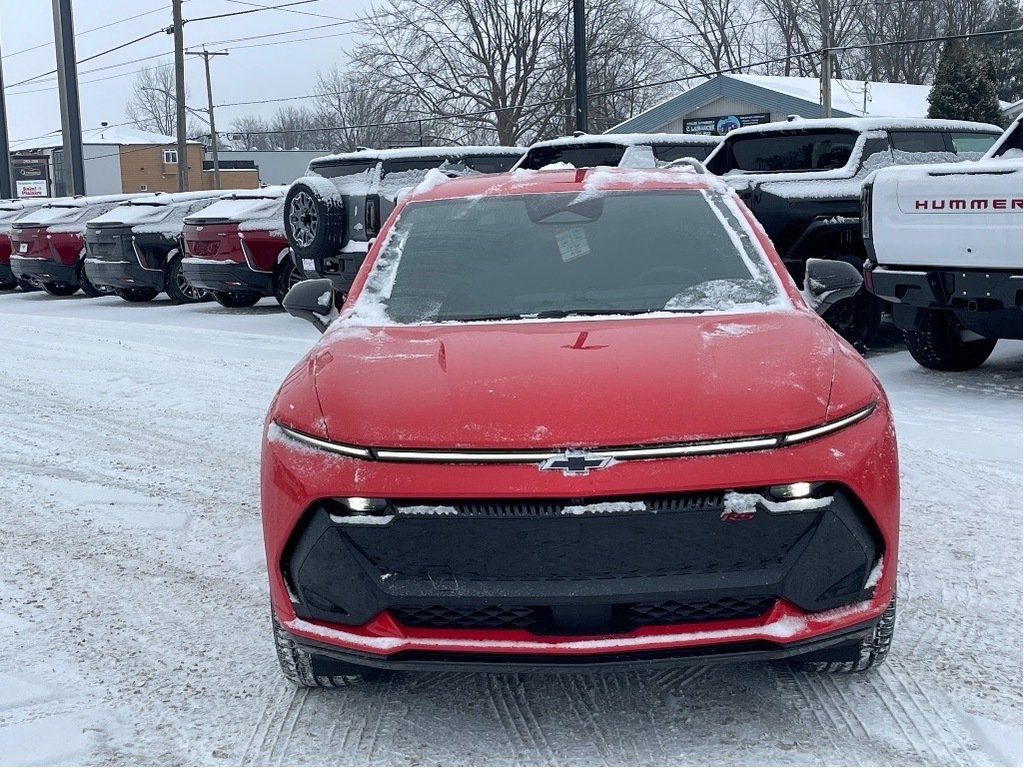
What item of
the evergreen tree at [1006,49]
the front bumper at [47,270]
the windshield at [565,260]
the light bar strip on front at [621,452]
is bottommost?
the front bumper at [47,270]

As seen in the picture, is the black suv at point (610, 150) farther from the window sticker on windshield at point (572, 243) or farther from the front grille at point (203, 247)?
the window sticker on windshield at point (572, 243)

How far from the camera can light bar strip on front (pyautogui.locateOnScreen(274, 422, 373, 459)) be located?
116 inches

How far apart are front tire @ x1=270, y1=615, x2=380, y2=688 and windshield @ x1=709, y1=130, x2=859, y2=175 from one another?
736 cm

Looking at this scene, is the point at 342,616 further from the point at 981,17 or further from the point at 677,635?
the point at 981,17

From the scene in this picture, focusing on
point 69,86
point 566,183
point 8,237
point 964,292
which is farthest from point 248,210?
point 69,86

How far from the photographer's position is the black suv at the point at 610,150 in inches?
451

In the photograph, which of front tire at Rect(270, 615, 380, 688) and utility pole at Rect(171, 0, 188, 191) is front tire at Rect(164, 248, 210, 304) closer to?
front tire at Rect(270, 615, 380, 688)

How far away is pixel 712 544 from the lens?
2820mm

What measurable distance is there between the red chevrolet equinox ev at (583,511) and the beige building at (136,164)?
8983 centimetres

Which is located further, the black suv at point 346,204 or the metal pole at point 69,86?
the metal pole at point 69,86

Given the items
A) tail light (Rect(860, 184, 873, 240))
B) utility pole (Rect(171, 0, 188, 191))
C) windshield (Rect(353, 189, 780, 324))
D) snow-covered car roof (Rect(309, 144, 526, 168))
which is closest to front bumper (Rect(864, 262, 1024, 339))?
tail light (Rect(860, 184, 873, 240))

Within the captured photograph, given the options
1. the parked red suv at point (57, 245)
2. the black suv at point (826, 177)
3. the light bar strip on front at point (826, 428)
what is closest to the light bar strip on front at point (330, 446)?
the light bar strip on front at point (826, 428)

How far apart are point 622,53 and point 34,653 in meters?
47.0

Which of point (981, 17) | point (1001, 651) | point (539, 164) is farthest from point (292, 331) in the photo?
point (981, 17)
